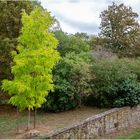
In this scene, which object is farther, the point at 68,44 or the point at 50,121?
the point at 68,44

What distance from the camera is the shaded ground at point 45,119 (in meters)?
22.2

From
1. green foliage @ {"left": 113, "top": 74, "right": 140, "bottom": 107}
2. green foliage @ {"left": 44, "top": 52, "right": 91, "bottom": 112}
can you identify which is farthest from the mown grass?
green foliage @ {"left": 44, "top": 52, "right": 91, "bottom": 112}

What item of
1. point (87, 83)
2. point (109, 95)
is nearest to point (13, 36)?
point (87, 83)

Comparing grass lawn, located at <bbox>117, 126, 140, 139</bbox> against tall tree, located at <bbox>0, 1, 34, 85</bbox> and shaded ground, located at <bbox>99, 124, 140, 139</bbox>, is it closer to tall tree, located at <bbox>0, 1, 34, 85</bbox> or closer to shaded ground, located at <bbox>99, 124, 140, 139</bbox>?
shaded ground, located at <bbox>99, 124, 140, 139</bbox>

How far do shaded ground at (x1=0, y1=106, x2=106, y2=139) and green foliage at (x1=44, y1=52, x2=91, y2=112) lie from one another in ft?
1.93

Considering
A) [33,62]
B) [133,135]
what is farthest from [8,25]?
[133,135]

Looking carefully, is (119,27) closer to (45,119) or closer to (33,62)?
(45,119)

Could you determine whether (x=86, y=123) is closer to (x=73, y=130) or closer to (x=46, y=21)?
(x=73, y=130)

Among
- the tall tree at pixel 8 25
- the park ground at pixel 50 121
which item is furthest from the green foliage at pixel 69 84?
the tall tree at pixel 8 25

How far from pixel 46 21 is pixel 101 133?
697 cm

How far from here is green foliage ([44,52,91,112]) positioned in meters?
26.1

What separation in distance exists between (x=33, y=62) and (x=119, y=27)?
775 inches

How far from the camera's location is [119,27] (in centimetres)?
3925

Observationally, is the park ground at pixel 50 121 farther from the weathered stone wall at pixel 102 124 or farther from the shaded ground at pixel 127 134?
the weathered stone wall at pixel 102 124
